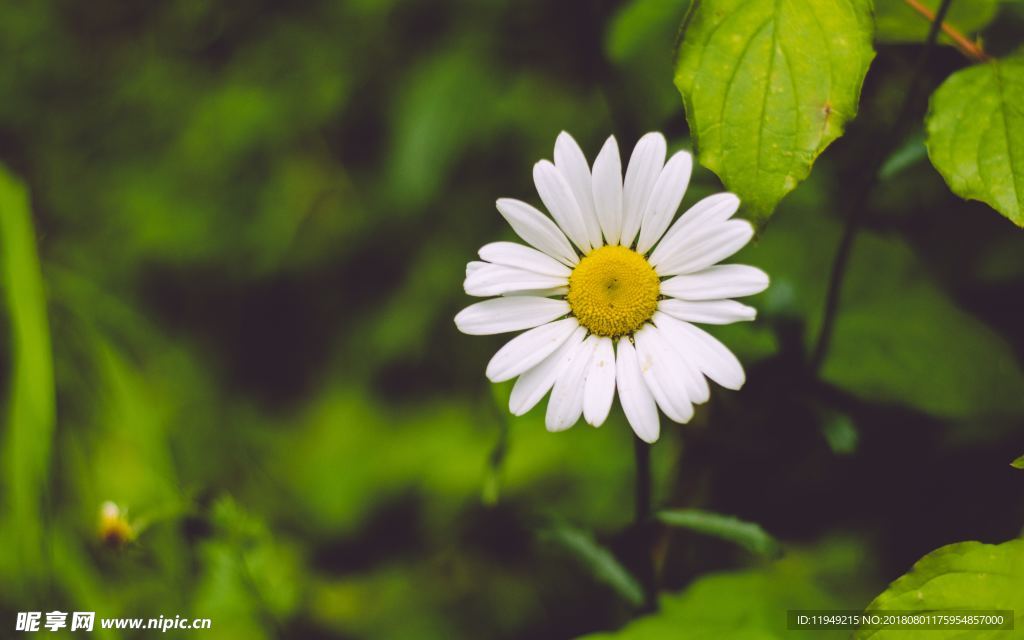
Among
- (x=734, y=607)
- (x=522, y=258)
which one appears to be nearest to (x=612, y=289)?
(x=522, y=258)

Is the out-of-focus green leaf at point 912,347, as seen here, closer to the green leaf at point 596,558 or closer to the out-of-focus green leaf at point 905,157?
the out-of-focus green leaf at point 905,157

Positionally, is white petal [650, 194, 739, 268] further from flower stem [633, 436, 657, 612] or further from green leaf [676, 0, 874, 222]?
flower stem [633, 436, 657, 612]

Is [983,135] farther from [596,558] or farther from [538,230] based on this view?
[596,558]

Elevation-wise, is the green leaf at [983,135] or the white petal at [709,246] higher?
the green leaf at [983,135]

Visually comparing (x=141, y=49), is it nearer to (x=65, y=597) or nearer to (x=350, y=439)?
(x=350, y=439)

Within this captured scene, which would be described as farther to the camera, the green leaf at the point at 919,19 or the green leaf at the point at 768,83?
the green leaf at the point at 919,19

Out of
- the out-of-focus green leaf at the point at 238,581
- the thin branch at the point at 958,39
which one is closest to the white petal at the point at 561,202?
the thin branch at the point at 958,39

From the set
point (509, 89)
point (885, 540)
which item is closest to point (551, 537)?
point (885, 540)
